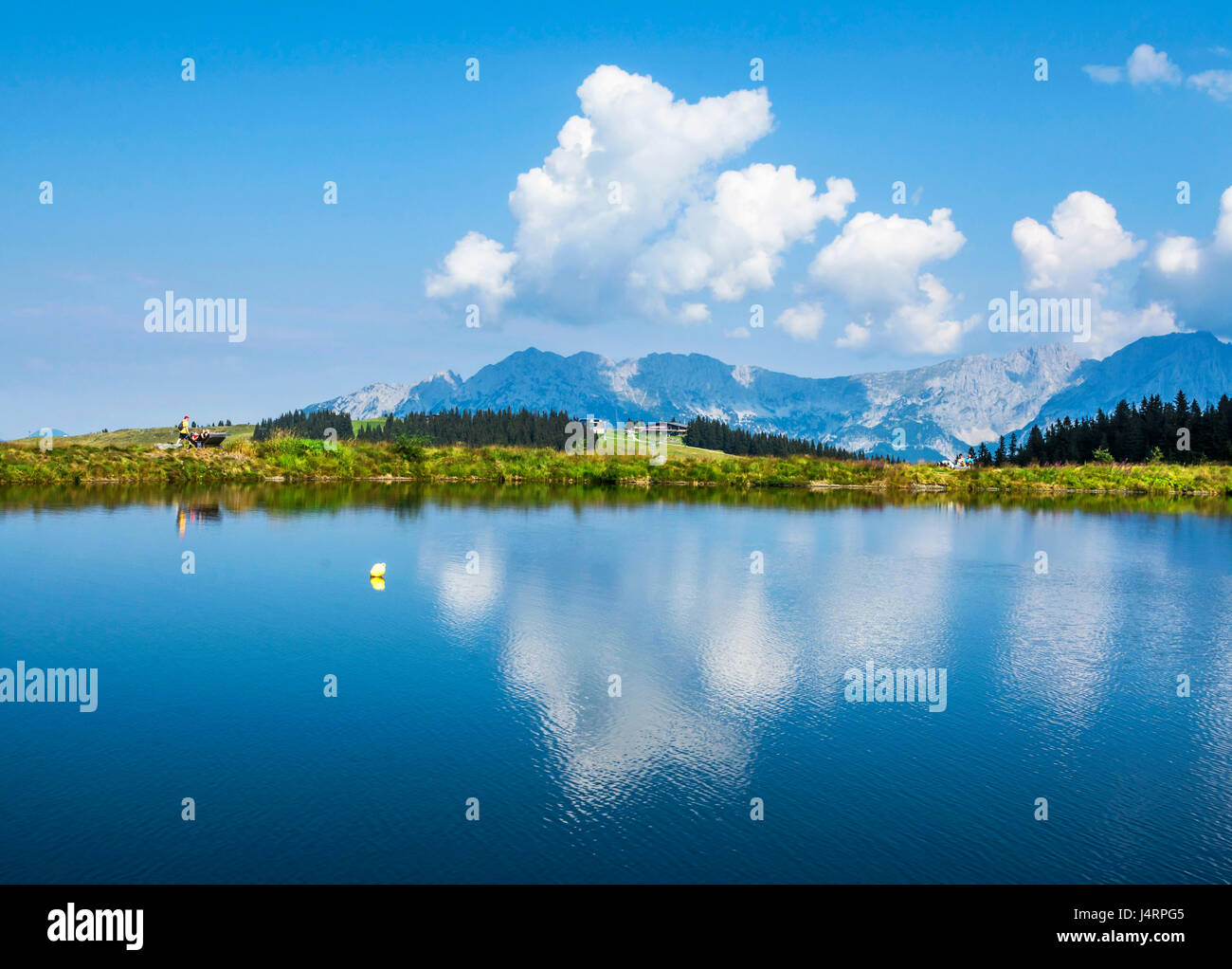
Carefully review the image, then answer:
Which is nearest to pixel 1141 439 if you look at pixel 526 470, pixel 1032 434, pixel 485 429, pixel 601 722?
pixel 1032 434

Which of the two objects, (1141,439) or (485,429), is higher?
(485,429)

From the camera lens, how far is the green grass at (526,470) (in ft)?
252

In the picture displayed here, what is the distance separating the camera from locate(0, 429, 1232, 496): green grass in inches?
3027

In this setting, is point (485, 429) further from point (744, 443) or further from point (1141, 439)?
point (1141, 439)

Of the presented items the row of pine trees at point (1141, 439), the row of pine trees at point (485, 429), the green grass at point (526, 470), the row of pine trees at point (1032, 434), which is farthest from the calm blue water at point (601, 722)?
the row of pine trees at point (485, 429)

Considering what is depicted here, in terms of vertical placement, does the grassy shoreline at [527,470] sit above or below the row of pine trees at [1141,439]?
below

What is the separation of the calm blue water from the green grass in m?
43.4

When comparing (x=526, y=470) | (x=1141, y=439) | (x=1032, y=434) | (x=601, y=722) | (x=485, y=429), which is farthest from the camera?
(x=485, y=429)

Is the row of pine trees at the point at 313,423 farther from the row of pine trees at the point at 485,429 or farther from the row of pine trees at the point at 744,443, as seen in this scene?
the row of pine trees at the point at 744,443

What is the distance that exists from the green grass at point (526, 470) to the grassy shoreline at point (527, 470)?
0.11m

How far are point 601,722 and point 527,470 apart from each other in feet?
275

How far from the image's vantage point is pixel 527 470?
101 m
